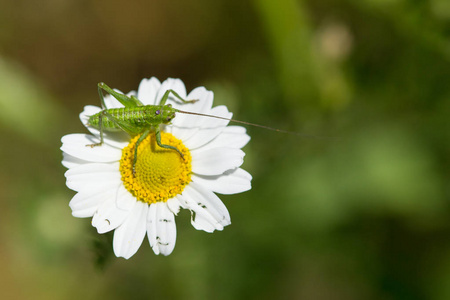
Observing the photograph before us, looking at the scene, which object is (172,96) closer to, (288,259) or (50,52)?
(288,259)

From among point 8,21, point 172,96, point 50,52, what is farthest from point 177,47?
point 172,96

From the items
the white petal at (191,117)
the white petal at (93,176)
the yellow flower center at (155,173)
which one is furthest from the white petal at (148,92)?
the white petal at (93,176)

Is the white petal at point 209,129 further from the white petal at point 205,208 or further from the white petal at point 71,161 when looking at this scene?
the white petal at point 71,161

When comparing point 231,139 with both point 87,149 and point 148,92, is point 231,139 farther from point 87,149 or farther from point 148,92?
point 87,149

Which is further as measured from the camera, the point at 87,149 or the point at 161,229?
the point at 87,149

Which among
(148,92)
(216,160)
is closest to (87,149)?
(148,92)

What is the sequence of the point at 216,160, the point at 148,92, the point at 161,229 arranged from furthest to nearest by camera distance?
the point at 148,92
the point at 216,160
the point at 161,229
